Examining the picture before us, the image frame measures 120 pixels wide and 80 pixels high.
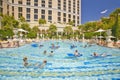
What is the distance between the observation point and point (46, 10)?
92875 millimetres

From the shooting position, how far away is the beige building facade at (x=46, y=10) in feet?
281

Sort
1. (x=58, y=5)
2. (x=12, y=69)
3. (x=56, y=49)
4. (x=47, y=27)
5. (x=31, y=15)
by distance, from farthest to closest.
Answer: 1. (x=58, y=5)
2. (x=31, y=15)
3. (x=47, y=27)
4. (x=56, y=49)
5. (x=12, y=69)

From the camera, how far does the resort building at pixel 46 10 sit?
85.6 m

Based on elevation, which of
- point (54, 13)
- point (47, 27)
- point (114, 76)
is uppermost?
point (54, 13)

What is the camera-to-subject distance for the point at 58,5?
96.9 meters

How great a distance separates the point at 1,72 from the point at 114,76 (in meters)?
7.36

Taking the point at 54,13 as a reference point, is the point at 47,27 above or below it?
below

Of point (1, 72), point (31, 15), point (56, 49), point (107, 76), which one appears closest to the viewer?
point (107, 76)

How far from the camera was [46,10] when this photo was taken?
92.9m

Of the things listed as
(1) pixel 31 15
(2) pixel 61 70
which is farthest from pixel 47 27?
(2) pixel 61 70

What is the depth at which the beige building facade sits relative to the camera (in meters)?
85.6

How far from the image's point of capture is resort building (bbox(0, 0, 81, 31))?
281 feet

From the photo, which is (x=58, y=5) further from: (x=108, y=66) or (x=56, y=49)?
(x=108, y=66)

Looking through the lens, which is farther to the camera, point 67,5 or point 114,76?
point 67,5
